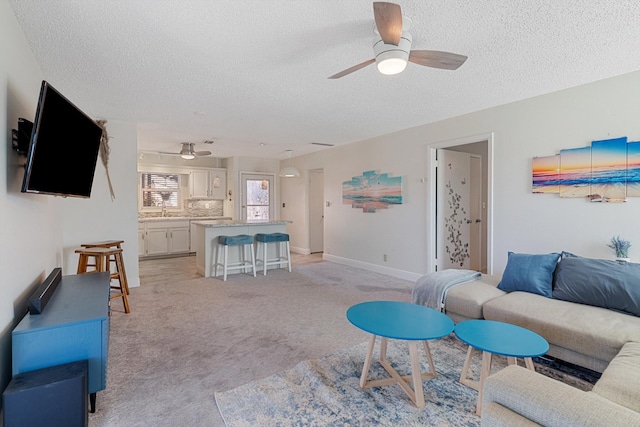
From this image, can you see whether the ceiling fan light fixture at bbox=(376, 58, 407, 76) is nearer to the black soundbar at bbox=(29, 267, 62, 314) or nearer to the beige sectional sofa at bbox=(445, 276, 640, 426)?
the beige sectional sofa at bbox=(445, 276, 640, 426)

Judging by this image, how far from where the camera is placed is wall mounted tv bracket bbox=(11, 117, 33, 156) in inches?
73.0

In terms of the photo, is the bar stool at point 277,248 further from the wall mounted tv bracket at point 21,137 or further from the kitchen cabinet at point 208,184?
the wall mounted tv bracket at point 21,137

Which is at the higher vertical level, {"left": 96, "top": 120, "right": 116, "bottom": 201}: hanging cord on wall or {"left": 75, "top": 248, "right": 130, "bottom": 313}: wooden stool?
{"left": 96, "top": 120, "right": 116, "bottom": 201}: hanging cord on wall

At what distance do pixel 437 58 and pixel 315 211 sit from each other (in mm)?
5727

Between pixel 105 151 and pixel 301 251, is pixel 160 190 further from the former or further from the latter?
pixel 301 251

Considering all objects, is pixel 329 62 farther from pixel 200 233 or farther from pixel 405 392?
pixel 200 233

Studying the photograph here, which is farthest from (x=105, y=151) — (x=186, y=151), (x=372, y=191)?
(x=372, y=191)

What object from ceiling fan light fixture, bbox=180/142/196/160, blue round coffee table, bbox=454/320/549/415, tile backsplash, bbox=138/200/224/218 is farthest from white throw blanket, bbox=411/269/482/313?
tile backsplash, bbox=138/200/224/218

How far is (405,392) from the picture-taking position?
198cm

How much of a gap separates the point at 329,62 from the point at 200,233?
3.97m

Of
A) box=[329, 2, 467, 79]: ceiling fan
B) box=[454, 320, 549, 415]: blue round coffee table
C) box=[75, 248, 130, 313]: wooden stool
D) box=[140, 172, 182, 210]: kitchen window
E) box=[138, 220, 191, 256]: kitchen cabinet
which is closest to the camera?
box=[454, 320, 549, 415]: blue round coffee table

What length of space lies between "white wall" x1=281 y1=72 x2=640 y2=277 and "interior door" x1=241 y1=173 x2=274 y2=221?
301cm

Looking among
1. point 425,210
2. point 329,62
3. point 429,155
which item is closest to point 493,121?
point 429,155

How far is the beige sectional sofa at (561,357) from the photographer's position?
1034 mm
